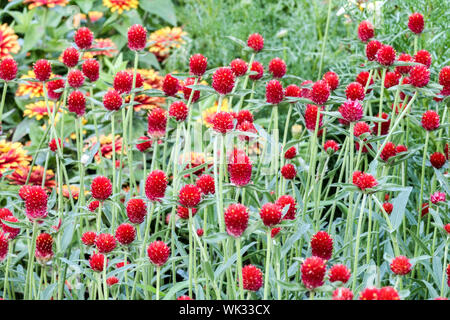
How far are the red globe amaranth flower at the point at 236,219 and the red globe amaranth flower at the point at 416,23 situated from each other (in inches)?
43.6

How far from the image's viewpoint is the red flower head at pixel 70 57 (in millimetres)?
1908

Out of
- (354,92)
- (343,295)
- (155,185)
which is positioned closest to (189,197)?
(155,185)

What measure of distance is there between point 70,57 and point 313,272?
1147 mm

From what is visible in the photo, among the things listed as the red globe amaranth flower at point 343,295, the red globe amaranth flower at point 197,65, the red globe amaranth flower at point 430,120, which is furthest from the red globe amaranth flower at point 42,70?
the red globe amaranth flower at point 343,295

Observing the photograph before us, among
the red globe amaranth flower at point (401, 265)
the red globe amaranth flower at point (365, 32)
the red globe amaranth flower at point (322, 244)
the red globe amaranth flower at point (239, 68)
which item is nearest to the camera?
the red globe amaranth flower at point (401, 265)

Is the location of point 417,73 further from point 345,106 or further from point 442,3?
point 442,3

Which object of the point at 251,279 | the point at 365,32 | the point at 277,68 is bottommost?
the point at 251,279

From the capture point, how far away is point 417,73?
1.68m

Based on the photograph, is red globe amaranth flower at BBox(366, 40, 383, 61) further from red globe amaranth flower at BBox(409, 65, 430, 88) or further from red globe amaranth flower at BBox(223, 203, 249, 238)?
red globe amaranth flower at BBox(223, 203, 249, 238)

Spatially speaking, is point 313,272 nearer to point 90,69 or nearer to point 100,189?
point 100,189

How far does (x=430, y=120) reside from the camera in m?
1.74

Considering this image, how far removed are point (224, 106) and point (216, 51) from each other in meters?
0.65

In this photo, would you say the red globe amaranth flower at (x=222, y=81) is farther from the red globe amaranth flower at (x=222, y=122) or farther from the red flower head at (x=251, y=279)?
the red flower head at (x=251, y=279)
